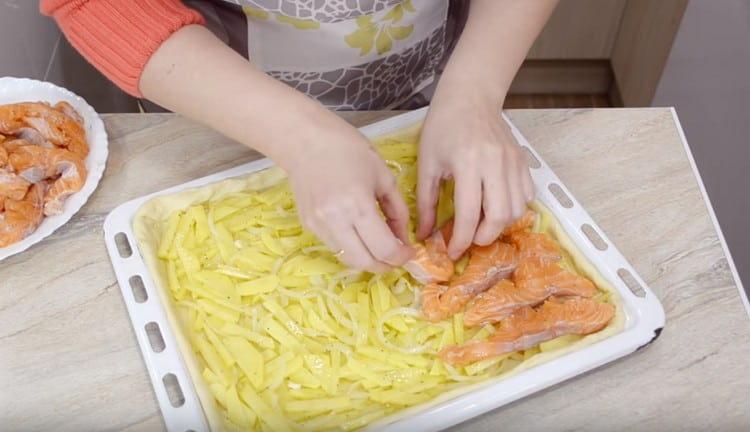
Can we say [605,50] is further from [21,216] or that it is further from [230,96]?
[21,216]

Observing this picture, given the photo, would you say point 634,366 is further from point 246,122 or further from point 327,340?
point 246,122

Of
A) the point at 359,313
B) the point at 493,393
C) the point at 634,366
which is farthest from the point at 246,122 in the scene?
the point at 634,366

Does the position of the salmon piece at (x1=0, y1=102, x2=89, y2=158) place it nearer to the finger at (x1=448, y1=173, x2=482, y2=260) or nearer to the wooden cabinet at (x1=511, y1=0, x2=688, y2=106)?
the finger at (x1=448, y1=173, x2=482, y2=260)

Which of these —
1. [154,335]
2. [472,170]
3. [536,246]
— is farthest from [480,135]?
[154,335]

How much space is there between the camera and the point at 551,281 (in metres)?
0.88

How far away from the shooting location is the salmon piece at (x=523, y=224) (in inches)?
37.1

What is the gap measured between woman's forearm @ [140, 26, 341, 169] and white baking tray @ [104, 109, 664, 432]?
13cm

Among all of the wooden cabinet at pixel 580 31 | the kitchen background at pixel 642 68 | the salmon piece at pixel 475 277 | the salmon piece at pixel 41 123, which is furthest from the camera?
the wooden cabinet at pixel 580 31

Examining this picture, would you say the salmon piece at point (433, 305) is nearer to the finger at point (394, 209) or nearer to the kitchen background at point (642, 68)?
the finger at point (394, 209)

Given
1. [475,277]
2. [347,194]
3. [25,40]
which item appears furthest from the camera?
[25,40]

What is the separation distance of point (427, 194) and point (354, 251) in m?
0.14

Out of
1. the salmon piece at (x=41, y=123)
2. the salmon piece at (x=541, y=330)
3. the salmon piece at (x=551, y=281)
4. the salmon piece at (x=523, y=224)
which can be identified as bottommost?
the salmon piece at (x=541, y=330)

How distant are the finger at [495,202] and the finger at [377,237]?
11 cm

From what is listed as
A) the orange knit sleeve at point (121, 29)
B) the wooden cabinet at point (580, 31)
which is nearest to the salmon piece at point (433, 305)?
the orange knit sleeve at point (121, 29)
